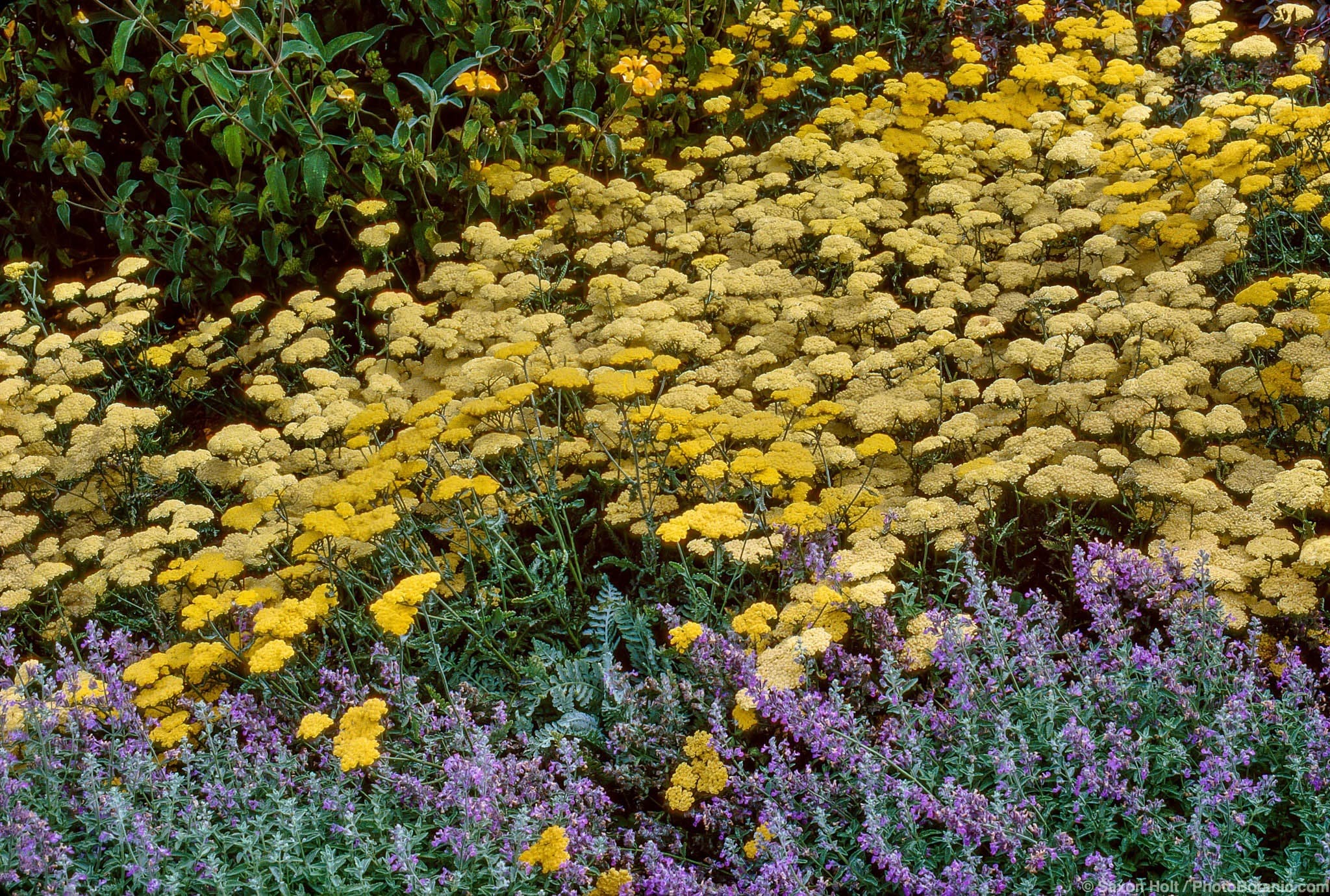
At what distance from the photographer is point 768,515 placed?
3461mm

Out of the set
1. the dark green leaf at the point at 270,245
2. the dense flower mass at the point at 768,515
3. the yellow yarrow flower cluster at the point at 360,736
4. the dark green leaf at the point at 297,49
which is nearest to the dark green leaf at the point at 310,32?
the dark green leaf at the point at 297,49

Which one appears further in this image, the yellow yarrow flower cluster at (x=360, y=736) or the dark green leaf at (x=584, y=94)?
the dark green leaf at (x=584, y=94)

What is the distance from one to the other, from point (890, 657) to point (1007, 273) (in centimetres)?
206

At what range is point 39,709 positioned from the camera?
2912 mm

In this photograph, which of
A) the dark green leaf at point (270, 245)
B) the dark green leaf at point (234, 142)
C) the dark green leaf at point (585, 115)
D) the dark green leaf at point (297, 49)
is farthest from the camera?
the dark green leaf at point (585, 115)

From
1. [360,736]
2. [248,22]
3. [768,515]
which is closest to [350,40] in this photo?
[248,22]

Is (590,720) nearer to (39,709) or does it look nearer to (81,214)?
(39,709)

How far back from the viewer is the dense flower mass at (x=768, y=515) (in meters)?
2.57

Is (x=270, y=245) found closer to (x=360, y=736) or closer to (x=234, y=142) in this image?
(x=234, y=142)

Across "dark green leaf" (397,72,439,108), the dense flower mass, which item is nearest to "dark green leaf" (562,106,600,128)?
the dense flower mass

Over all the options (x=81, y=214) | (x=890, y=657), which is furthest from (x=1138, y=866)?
(x=81, y=214)

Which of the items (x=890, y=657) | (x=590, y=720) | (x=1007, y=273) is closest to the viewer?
(x=890, y=657)

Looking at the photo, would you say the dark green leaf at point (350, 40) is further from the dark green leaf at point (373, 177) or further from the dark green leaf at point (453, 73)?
the dark green leaf at point (373, 177)

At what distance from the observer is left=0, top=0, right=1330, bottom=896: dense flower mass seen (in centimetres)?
257
